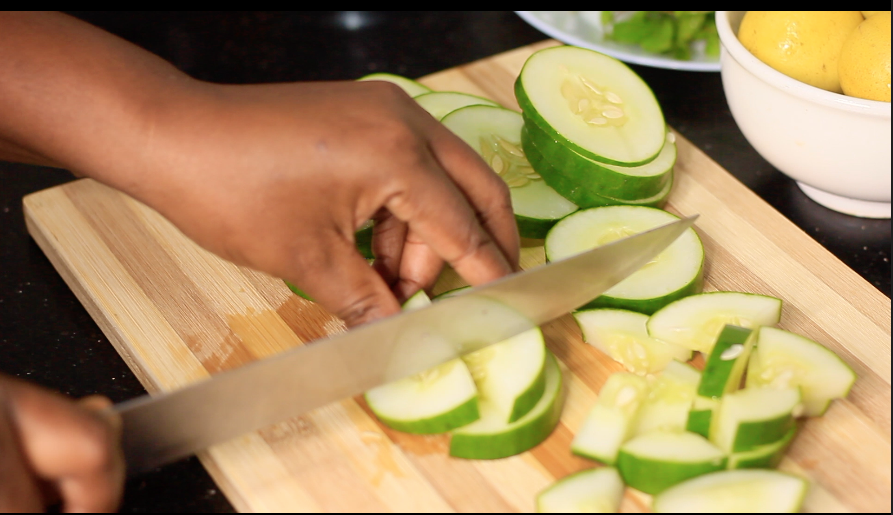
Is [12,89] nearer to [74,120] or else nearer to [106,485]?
[74,120]

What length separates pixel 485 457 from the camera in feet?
5.49

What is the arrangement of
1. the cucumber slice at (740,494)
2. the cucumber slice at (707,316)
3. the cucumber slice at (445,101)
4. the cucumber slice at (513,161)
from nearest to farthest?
the cucumber slice at (740,494) < the cucumber slice at (707,316) < the cucumber slice at (513,161) < the cucumber slice at (445,101)

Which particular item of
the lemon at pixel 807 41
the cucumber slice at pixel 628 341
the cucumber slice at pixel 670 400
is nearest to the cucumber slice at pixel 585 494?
the cucumber slice at pixel 670 400

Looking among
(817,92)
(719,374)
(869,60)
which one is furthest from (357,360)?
(869,60)

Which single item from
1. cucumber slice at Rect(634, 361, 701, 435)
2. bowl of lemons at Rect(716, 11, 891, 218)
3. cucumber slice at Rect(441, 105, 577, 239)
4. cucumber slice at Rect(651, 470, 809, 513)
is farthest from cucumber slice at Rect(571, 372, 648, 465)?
bowl of lemons at Rect(716, 11, 891, 218)

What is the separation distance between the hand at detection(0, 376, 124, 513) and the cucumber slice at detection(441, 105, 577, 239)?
1136 mm

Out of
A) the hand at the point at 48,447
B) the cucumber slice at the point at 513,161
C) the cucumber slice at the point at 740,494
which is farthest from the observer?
the cucumber slice at the point at 513,161

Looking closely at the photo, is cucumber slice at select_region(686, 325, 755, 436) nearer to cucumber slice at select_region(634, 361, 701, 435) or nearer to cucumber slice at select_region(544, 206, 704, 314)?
cucumber slice at select_region(634, 361, 701, 435)

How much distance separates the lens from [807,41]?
2072 millimetres

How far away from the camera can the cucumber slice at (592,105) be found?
2141 mm

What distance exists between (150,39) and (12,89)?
60.2 inches

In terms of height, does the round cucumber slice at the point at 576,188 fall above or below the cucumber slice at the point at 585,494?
above

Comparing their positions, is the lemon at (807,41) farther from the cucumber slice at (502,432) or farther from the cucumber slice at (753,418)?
the cucumber slice at (502,432)

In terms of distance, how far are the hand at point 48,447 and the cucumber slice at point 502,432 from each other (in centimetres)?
62
